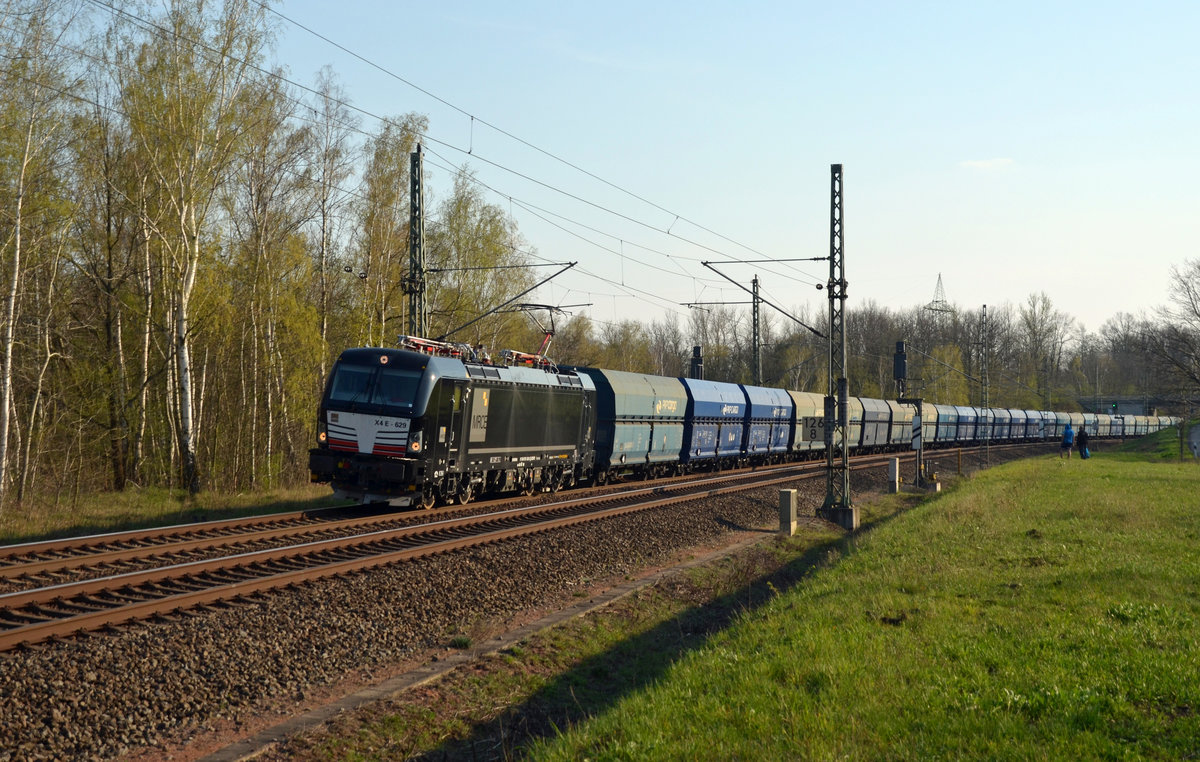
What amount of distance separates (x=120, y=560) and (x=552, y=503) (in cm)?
1057

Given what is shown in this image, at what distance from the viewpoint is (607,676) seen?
9492mm

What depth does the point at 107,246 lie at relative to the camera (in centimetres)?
2738

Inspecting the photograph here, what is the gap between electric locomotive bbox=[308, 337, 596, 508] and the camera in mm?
17578

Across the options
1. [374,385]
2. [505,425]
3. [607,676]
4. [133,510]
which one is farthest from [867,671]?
[133,510]

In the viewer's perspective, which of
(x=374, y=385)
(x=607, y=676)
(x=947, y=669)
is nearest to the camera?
(x=947, y=669)

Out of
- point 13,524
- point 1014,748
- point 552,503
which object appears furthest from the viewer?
point 552,503

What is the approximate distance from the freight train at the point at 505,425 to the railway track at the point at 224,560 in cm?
117

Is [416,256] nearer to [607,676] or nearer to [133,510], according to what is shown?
[133,510]

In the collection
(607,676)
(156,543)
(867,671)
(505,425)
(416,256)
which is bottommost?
(607,676)

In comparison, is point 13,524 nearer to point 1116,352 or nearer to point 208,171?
point 208,171

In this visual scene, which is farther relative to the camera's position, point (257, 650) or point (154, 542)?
point (154, 542)

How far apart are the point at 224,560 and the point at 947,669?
8835mm

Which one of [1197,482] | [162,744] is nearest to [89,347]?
[162,744]

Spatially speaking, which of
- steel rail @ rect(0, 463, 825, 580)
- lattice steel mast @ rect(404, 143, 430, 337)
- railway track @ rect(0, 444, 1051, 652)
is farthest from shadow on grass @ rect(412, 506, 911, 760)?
lattice steel mast @ rect(404, 143, 430, 337)
